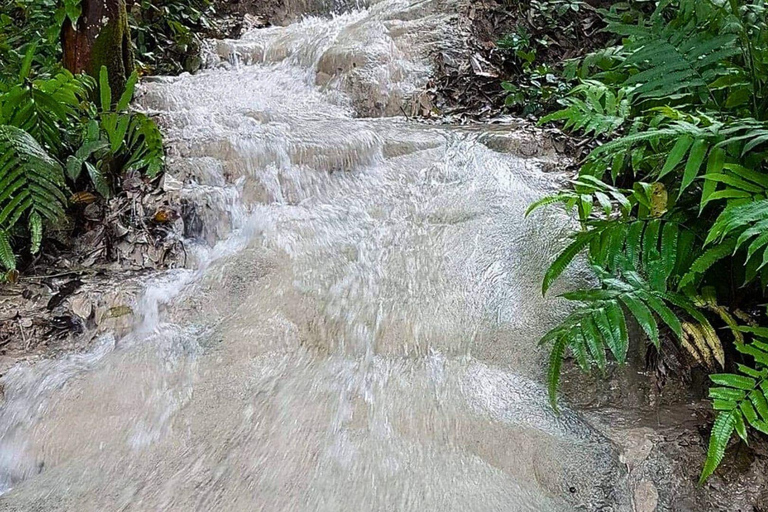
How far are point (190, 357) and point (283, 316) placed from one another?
0.44m

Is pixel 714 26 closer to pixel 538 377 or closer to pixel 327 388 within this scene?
pixel 538 377

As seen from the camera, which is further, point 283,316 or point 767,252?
point 283,316

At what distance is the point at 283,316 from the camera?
2.52m

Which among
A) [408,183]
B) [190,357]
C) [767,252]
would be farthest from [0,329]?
[767,252]

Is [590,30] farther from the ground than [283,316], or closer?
farther from the ground

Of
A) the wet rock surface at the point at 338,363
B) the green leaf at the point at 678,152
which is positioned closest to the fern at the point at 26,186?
the wet rock surface at the point at 338,363

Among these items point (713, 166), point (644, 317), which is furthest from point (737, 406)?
point (713, 166)

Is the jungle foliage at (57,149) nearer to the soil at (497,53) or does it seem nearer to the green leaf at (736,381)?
the soil at (497,53)

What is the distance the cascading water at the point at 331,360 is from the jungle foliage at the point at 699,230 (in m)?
0.33

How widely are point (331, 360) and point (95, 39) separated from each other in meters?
3.04

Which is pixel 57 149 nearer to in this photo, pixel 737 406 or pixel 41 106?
pixel 41 106

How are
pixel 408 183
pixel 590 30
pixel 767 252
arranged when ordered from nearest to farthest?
1. pixel 767 252
2. pixel 408 183
3. pixel 590 30

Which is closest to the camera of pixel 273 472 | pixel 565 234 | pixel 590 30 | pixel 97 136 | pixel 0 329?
pixel 273 472

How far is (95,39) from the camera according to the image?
3752mm
